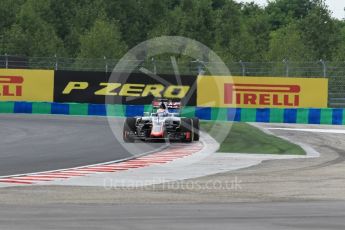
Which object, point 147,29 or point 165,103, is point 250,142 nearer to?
point 165,103

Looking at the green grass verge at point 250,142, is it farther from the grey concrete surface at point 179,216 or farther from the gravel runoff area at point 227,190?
the grey concrete surface at point 179,216

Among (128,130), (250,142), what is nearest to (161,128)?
(128,130)

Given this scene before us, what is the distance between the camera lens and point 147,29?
247ft

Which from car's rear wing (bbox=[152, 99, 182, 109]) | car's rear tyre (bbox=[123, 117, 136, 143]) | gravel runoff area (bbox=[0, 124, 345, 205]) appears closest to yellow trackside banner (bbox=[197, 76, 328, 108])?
car's rear wing (bbox=[152, 99, 182, 109])

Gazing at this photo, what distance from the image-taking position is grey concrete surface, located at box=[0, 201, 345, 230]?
869 cm

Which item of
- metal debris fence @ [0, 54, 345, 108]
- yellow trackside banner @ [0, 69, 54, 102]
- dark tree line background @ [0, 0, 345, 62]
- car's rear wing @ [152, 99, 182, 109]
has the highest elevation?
dark tree line background @ [0, 0, 345, 62]

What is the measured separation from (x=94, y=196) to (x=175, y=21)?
61.9m

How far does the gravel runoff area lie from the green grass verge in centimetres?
362

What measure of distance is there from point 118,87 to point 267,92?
6.03 metres

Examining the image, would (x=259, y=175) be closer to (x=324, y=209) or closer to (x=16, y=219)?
(x=324, y=209)

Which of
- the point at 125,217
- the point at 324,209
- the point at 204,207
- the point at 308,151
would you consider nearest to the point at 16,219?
the point at 125,217

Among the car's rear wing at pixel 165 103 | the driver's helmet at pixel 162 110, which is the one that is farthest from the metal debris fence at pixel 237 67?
the driver's helmet at pixel 162 110

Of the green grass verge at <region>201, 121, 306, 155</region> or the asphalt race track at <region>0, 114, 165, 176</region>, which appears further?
the green grass verge at <region>201, 121, 306, 155</region>

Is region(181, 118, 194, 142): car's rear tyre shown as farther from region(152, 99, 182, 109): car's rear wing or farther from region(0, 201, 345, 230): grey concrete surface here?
region(0, 201, 345, 230): grey concrete surface
